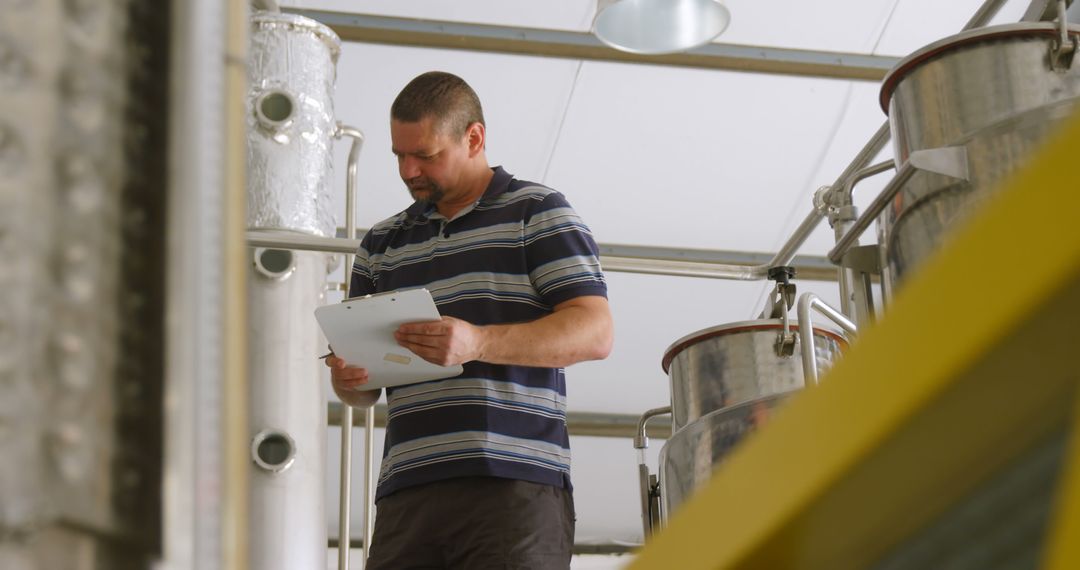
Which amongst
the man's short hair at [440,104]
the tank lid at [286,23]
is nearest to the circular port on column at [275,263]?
the tank lid at [286,23]

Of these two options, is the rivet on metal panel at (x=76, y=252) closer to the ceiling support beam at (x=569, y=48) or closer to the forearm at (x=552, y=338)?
the forearm at (x=552, y=338)

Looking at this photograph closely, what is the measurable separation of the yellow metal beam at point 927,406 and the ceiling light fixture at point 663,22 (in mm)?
3003

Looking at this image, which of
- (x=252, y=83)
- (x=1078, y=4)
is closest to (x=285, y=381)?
(x=252, y=83)

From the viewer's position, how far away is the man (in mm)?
1874

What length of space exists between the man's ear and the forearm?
1.23ft

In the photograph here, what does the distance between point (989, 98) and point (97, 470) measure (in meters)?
1.90

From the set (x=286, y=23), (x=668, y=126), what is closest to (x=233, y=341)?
(x=286, y=23)

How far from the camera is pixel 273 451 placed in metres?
2.81

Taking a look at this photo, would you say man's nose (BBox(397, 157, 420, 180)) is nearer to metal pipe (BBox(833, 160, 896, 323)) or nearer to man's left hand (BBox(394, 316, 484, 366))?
man's left hand (BBox(394, 316, 484, 366))

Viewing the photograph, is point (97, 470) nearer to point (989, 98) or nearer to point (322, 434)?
point (989, 98)

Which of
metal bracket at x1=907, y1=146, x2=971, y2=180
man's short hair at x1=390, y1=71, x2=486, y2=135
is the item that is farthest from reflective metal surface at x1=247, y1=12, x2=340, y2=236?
metal bracket at x1=907, y1=146, x2=971, y2=180

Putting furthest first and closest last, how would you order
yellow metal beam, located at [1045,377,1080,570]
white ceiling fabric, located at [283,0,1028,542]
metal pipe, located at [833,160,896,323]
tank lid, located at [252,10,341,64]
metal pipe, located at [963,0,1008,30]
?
1. white ceiling fabric, located at [283,0,1028,542]
2. tank lid, located at [252,10,341,64]
3. metal pipe, located at [833,160,896,323]
4. metal pipe, located at [963,0,1008,30]
5. yellow metal beam, located at [1045,377,1080,570]

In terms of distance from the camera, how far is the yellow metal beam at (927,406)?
0.34 m

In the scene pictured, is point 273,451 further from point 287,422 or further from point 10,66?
point 10,66
